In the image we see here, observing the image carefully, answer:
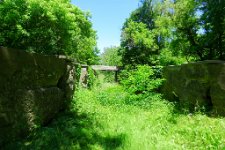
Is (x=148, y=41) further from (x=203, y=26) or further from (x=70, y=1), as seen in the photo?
(x=203, y=26)

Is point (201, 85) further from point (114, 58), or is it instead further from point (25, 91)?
point (114, 58)

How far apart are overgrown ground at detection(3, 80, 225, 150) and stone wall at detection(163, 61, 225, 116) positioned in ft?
2.14

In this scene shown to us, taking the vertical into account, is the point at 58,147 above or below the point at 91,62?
below

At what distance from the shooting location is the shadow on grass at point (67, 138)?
3.64 m

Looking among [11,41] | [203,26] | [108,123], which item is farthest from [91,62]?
[108,123]

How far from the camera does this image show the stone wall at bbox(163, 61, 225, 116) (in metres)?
6.26

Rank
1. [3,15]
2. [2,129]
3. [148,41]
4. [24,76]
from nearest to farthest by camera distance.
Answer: [2,129], [24,76], [3,15], [148,41]

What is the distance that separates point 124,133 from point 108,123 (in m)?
0.74

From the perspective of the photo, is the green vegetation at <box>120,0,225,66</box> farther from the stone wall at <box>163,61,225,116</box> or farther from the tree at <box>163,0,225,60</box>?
the stone wall at <box>163,61,225,116</box>

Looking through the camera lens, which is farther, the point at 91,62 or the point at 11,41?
the point at 91,62

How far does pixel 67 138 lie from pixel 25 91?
911 mm

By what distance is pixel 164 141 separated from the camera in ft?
13.9

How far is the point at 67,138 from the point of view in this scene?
4.00 metres

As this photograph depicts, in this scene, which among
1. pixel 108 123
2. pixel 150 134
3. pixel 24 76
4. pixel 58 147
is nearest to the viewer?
pixel 58 147
